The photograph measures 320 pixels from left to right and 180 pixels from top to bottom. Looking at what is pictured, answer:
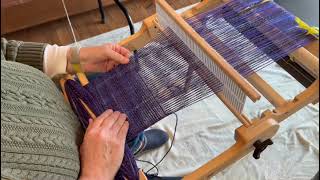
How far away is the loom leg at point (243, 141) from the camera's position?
31.2 inches

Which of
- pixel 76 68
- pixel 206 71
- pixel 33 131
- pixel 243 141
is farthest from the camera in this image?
pixel 76 68

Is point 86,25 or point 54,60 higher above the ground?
point 54,60

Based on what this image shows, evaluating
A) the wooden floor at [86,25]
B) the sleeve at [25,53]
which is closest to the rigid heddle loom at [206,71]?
the sleeve at [25,53]

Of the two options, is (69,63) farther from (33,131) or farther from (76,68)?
(33,131)

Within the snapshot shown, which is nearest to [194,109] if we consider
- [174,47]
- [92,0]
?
[174,47]

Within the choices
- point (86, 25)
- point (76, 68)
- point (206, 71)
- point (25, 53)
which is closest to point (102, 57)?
point (76, 68)

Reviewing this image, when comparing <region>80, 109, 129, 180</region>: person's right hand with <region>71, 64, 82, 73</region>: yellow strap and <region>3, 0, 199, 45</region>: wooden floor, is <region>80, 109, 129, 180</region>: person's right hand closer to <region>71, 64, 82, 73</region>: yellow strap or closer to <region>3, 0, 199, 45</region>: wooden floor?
<region>71, 64, 82, 73</region>: yellow strap

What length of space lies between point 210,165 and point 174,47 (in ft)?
1.26

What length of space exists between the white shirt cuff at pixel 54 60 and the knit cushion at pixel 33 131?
0.14 metres

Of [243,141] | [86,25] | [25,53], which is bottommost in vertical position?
[86,25]

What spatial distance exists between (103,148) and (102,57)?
33 centimetres

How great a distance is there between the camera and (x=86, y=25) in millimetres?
2129

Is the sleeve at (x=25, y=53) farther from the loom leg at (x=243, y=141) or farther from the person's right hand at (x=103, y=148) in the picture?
the loom leg at (x=243, y=141)

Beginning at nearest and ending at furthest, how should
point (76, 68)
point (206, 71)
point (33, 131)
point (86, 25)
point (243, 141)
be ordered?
point (33, 131), point (243, 141), point (206, 71), point (76, 68), point (86, 25)
